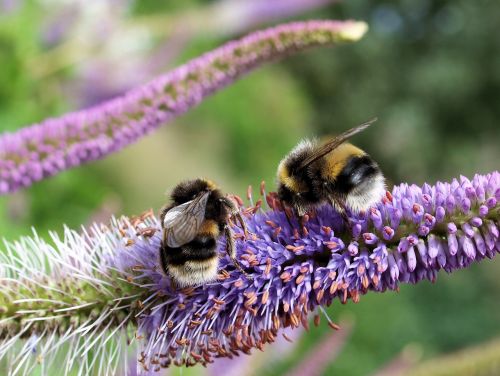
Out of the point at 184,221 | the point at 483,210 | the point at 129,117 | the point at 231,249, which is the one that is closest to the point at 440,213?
the point at 483,210

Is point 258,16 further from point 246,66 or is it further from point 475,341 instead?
point 475,341

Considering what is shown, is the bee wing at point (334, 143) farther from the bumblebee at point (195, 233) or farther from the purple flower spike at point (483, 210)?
the purple flower spike at point (483, 210)

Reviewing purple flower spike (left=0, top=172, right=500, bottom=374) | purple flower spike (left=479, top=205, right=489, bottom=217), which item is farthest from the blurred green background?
purple flower spike (left=479, top=205, right=489, bottom=217)

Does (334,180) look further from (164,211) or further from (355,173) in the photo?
(164,211)

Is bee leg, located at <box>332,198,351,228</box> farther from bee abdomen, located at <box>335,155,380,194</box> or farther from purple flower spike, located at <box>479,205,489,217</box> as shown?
purple flower spike, located at <box>479,205,489,217</box>

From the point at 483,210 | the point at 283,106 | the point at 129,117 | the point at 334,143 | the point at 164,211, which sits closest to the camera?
the point at 483,210

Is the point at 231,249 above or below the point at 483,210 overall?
above
